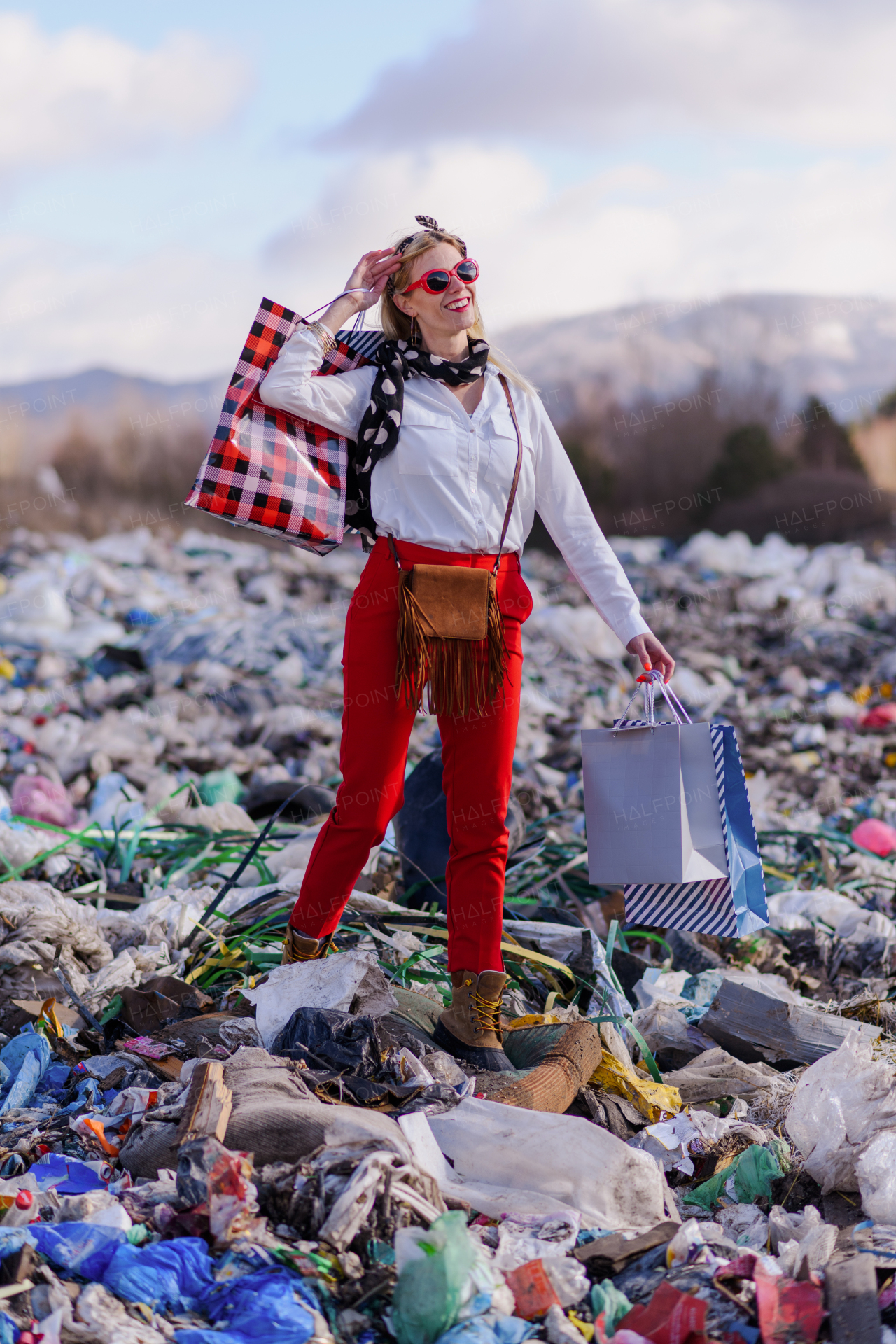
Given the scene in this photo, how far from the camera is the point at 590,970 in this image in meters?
3.26

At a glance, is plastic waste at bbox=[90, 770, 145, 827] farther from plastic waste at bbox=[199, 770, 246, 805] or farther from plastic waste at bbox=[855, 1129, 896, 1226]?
plastic waste at bbox=[855, 1129, 896, 1226]

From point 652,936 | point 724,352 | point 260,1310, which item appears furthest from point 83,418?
point 260,1310

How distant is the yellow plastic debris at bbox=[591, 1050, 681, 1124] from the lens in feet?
8.71

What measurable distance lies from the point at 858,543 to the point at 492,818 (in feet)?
50.3

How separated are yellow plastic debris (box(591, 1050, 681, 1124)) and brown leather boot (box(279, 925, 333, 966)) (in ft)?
2.43

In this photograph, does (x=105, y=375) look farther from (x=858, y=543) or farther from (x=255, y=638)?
(x=255, y=638)

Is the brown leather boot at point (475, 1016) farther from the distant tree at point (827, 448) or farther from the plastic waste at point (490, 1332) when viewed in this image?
the distant tree at point (827, 448)

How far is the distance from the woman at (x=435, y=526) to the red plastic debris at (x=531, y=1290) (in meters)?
0.73

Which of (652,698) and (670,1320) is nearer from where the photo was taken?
(670,1320)

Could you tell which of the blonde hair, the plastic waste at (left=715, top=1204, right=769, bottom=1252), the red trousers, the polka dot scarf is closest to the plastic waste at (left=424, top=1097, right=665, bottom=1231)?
the plastic waste at (left=715, top=1204, right=769, bottom=1252)

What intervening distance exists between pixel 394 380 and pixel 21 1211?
1.90m

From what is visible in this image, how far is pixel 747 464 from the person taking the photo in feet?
66.1

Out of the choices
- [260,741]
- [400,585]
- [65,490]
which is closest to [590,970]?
[400,585]

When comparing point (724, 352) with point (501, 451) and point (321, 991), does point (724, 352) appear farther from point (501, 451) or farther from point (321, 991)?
point (321, 991)
